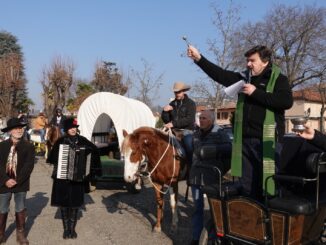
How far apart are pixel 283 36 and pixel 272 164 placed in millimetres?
31666

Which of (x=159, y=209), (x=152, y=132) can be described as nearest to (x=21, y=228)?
(x=159, y=209)

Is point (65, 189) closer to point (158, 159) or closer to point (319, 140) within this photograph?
point (158, 159)

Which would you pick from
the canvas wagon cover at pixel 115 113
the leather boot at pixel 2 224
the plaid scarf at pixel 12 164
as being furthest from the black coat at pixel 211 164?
the canvas wagon cover at pixel 115 113

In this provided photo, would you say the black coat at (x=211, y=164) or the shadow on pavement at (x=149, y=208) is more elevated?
the black coat at (x=211, y=164)

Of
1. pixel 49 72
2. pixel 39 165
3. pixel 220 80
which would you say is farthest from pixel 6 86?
pixel 220 80

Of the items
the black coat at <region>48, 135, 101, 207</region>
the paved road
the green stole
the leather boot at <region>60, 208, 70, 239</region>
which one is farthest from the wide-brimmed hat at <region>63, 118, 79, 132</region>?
the green stole

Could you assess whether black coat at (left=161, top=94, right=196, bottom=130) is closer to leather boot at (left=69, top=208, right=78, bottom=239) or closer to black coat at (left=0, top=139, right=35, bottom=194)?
leather boot at (left=69, top=208, right=78, bottom=239)

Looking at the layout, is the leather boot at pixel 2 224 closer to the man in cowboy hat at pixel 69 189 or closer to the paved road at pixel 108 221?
the paved road at pixel 108 221

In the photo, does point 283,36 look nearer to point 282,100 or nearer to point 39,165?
point 39,165

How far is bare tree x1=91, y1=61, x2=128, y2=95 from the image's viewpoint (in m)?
37.7

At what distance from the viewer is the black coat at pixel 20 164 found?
571 cm

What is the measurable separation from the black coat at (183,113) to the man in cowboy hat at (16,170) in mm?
2593

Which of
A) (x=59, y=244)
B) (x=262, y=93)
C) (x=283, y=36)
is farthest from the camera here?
(x=283, y=36)

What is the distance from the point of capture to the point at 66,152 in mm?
6230
